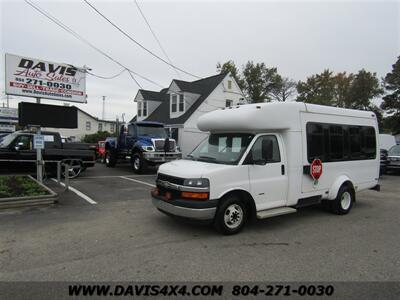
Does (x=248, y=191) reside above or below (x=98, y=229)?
above

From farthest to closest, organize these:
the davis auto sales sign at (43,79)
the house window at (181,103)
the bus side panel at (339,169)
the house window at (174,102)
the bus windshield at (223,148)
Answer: the house window at (174,102) < the house window at (181,103) < the davis auto sales sign at (43,79) < the bus side panel at (339,169) < the bus windshield at (223,148)

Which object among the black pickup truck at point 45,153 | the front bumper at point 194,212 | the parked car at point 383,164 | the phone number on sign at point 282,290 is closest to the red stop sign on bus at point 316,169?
the front bumper at point 194,212

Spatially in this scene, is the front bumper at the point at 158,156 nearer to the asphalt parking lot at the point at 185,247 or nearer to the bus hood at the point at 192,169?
the asphalt parking lot at the point at 185,247

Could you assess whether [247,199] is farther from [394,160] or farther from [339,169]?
[394,160]

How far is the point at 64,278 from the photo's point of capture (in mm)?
3691

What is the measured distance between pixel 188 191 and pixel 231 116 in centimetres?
190

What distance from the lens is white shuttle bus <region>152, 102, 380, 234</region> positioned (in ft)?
17.1

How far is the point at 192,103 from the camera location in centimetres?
2584

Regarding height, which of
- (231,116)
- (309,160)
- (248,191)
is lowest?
(248,191)

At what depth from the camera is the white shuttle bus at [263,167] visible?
5219mm

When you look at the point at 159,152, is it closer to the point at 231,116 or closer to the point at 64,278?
the point at 231,116

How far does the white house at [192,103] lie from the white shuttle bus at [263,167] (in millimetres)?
16998

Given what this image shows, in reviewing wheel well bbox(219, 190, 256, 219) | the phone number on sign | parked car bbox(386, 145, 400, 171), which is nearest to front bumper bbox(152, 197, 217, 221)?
wheel well bbox(219, 190, 256, 219)

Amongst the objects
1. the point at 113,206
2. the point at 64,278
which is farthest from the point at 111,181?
the point at 64,278
